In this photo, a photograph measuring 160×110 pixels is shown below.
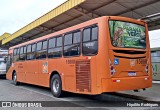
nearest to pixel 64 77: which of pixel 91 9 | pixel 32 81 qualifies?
pixel 32 81

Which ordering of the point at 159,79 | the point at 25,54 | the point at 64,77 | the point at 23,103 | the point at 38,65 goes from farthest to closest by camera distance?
the point at 159,79
the point at 25,54
the point at 38,65
the point at 64,77
the point at 23,103

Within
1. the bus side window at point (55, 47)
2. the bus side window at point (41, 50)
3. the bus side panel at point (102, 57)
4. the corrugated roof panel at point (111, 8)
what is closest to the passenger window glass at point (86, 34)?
the bus side panel at point (102, 57)

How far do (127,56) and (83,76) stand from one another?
5.82ft

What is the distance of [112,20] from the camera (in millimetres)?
8695

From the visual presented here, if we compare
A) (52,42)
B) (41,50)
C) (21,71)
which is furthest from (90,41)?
(21,71)

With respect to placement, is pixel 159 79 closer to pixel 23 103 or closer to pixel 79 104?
pixel 79 104

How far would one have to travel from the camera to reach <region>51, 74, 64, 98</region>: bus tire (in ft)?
35.7

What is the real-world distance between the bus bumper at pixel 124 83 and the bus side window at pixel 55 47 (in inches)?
139

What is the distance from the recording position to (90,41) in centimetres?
896

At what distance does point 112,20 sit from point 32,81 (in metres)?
7.37

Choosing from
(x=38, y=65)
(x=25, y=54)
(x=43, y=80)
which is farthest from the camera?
(x=25, y=54)

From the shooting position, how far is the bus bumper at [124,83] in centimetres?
812

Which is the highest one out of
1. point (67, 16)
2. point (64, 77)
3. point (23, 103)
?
point (67, 16)

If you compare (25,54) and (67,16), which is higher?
(67,16)
